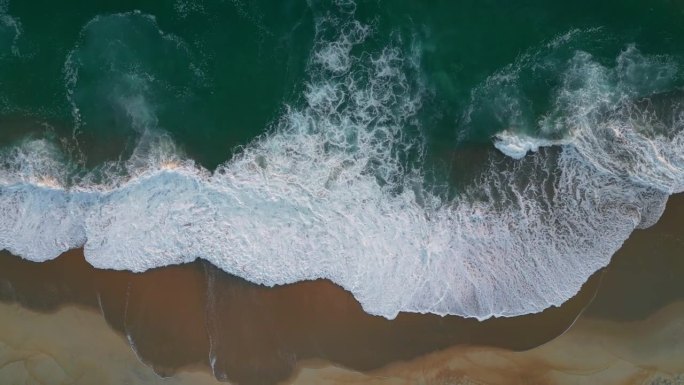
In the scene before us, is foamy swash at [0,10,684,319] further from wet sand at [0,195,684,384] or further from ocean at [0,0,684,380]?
wet sand at [0,195,684,384]

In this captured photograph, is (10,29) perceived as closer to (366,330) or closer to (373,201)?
(373,201)

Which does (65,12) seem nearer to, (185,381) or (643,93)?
(185,381)

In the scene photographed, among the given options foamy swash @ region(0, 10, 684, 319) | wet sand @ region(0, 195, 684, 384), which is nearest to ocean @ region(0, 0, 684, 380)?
foamy swash @ region(0, 10, 684, 319)

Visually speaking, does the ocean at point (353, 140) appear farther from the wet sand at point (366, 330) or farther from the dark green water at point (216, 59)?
the wet sand at point (366, 330)

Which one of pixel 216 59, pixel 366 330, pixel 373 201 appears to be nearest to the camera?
pixel 366 330

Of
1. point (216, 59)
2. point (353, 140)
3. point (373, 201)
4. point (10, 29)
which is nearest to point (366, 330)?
point (373, 201)

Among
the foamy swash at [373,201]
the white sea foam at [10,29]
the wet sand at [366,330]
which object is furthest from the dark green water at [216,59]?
the wet sand at [366,330]
